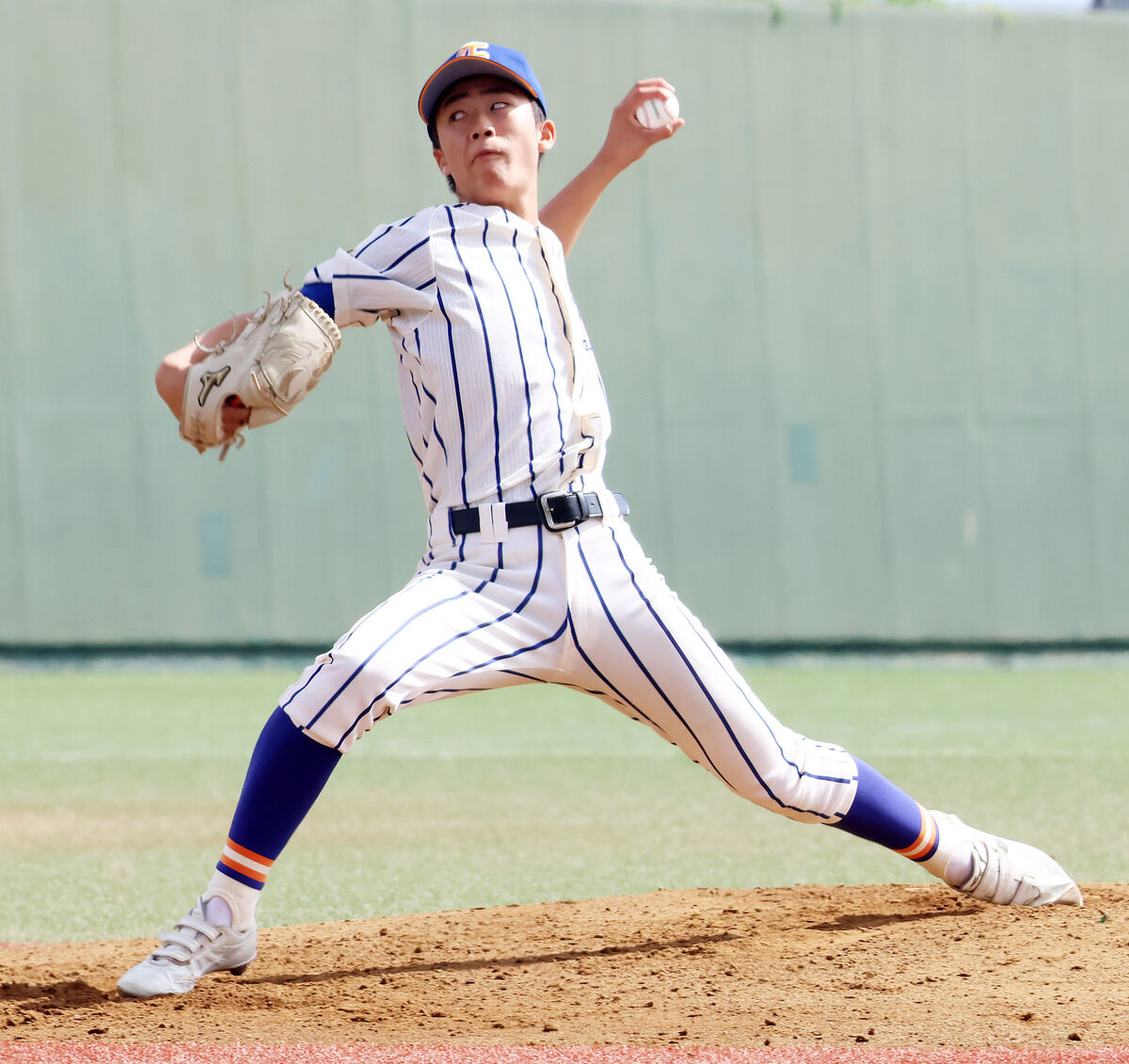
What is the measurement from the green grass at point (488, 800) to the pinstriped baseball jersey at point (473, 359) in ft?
5.13

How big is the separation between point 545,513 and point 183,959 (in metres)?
1.03

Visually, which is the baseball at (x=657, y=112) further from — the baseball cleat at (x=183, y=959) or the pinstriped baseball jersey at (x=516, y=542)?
the baseball cleat at (x=183, y=959)

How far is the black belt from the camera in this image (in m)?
2.65

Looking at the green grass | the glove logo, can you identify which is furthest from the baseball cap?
the green grass

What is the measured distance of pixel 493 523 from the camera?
8.71 ft

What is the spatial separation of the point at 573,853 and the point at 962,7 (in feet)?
28.9

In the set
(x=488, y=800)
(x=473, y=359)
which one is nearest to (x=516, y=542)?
(x=473, y=359)

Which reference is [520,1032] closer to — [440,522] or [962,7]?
[440,522]

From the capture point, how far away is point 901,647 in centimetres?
1094

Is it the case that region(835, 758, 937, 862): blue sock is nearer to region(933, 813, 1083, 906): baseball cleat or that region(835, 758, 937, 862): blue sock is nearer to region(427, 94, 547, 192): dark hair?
region(933, 813, 1083, 906): baseball cleat

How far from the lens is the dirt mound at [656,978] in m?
2.40

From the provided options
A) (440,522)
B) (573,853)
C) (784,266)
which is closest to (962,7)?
(784,266)

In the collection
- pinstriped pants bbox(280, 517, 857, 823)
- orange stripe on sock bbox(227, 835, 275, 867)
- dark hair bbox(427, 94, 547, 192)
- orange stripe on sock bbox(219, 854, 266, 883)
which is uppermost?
dark hair bbox(427, 94, 547, 192)

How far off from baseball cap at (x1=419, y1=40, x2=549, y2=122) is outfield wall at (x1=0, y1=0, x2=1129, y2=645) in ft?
24.1
